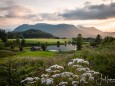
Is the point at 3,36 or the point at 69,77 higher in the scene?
the point at 3,36

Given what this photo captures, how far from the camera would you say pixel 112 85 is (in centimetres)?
1229

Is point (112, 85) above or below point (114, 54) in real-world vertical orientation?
below

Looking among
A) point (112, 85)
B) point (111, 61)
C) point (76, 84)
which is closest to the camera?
point (76, 84)

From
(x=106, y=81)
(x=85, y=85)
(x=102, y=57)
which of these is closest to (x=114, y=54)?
(x=102, y=57)

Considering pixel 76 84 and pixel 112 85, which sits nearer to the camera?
pixel 76 84

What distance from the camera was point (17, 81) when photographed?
13.1 meters

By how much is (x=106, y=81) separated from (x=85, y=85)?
7.75 ft

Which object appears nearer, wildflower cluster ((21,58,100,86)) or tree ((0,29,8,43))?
wildflower cluster ((21,58,100,86))

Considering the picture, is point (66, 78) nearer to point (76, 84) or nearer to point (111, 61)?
point (76, 84)

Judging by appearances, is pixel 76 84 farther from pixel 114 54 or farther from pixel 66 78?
pixel 114 54

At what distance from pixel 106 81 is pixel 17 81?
472 cm

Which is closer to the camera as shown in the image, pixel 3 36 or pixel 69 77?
pixel 69 77

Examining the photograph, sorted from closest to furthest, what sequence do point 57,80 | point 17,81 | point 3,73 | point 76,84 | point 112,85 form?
1. point 76,84
2. point 57,80
3. point 112,85
4. point 17,81
5. point 3,73

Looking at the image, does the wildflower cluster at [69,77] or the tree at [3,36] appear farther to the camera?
the tree at [3,36]
